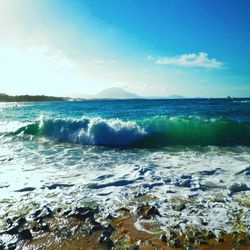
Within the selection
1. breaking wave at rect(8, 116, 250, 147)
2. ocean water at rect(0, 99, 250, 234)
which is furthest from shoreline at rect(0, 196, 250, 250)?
breaking wave at rect(8, 116, 250, 147)

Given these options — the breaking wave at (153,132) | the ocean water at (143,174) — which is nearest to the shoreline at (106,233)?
the ocean water at (143,174)

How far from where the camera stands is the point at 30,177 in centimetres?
742

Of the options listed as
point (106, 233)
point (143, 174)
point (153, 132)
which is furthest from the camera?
point (153, 132)

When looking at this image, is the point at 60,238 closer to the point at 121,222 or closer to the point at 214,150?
the point at 121,222

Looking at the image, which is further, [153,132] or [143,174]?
[153,132]

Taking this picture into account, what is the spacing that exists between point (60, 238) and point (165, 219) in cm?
175

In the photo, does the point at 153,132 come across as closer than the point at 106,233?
No

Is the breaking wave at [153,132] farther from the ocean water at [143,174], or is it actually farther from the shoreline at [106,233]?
the shoreline at [106,233]

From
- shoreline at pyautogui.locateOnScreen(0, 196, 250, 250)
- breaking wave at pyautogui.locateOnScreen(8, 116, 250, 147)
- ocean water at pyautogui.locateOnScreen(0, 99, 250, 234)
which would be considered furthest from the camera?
breaking wave at pyautogui.locateOnScreen(8, 116, 250, 147)

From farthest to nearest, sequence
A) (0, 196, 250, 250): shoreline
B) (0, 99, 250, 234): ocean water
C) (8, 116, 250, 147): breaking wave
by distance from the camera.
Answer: (8, 116, 250, 147): breaking wave, (0, 99, 250, 234): ocean water, (0, 196, 250, 250): shoreline

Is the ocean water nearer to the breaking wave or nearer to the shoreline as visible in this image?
the breaking wave

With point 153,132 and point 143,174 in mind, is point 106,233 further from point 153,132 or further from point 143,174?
point 153,132

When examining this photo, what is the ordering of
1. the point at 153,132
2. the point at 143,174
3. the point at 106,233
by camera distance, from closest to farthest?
the point at 106,233
the point at 143,174
the point at 153,132

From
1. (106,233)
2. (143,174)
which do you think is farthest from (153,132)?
(106,233)
